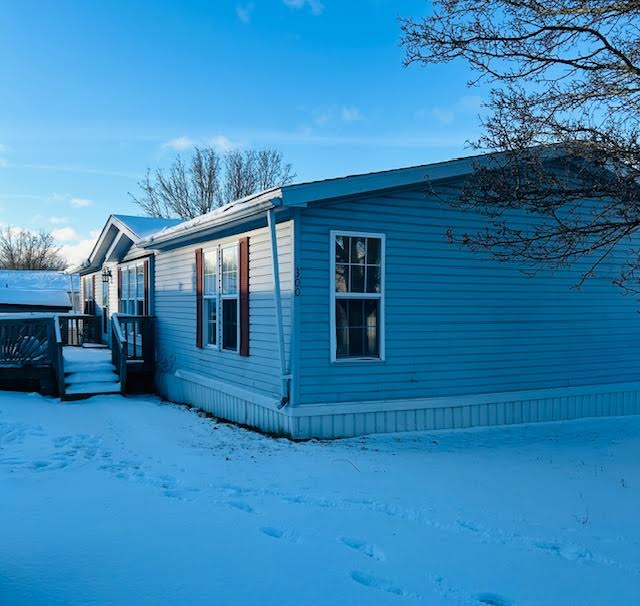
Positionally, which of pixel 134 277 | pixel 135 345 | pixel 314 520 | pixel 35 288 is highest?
pixel 134 277

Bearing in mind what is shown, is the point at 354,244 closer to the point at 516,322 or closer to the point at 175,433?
the point at 516,322

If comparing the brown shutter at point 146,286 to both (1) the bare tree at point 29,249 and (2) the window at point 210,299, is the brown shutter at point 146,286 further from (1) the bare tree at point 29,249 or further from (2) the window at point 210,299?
(1) the bare tree at point 29,249

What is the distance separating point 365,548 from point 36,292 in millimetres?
25229

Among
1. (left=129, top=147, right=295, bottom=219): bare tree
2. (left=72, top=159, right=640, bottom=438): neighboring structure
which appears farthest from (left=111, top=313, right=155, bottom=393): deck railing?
(left=129, top=147, right=295, bottom=219): bare tree

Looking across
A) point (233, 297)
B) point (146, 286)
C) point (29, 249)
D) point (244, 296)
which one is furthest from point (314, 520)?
point (29, 249)

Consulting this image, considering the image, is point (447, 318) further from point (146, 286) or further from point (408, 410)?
point (146, 286)

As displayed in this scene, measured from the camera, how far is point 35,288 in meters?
26.1

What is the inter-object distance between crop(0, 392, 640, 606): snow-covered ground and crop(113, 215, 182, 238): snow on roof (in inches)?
234

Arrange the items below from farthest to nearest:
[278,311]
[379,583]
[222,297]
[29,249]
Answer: [29,249], [222,297], [278,311], [379,583]

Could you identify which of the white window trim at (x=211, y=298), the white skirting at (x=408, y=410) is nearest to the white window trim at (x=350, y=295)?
the white skirting at (x=408, y=410)

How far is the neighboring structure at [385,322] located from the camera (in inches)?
279

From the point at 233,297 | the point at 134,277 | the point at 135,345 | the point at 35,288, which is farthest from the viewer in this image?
the point at 35,288

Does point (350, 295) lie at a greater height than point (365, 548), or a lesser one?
greater

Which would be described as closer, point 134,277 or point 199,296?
point 199,296
